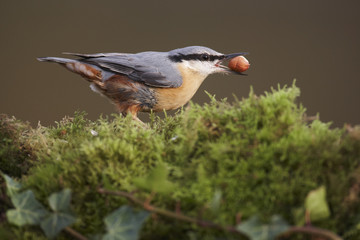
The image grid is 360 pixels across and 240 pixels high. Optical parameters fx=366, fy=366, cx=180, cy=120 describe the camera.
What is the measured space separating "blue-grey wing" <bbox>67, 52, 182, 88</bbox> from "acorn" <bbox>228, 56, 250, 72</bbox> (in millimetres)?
283

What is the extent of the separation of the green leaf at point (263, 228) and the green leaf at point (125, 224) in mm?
159

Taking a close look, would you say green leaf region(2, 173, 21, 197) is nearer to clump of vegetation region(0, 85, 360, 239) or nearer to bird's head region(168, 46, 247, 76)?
clump of vegetation region(0, 85, 360, 239)

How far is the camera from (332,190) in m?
0.62

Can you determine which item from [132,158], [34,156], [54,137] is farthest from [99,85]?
[132,158]

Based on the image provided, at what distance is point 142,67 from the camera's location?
1875 mm

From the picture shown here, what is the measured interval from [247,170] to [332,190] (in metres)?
0.15

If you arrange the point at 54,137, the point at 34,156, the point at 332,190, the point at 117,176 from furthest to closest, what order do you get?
the point at 54,137 → the point at 34,156 → the point at 117,176 → the point at 332,190

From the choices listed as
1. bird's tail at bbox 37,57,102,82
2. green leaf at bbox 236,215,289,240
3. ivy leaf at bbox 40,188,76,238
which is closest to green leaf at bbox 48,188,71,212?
ivy leaf at bbox 40,188,76,238

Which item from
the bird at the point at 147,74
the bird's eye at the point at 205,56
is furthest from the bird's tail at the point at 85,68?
the bird's eye at the point at 205,56

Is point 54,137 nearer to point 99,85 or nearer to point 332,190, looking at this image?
point 99,85

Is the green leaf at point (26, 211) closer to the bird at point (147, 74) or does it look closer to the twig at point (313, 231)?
the twig at point (313, 231)

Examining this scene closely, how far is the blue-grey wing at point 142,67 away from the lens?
185 centimetres

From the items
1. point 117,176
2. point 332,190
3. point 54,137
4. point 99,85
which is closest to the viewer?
point 332,190

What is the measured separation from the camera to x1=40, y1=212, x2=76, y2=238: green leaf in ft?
2.04
